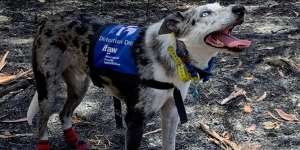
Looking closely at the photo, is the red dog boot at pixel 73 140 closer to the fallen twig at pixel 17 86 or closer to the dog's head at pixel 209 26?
the fallen twig at pixel 17 86

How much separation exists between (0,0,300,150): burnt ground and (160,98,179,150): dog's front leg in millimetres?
287

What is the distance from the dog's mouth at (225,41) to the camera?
172 inches

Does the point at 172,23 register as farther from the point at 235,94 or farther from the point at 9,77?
the point at 9,77

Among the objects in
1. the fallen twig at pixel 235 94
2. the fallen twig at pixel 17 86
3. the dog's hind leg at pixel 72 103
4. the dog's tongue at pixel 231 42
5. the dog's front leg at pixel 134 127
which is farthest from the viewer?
the fallen twig at pixel 17 86

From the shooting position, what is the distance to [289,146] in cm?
588

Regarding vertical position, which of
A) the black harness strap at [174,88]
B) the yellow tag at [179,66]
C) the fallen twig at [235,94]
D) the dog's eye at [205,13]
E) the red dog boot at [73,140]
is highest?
the dog's eye at [205,13]

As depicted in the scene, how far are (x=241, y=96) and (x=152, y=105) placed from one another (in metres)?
2.32

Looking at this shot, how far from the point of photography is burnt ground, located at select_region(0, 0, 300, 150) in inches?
239

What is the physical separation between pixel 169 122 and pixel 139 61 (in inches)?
30.0

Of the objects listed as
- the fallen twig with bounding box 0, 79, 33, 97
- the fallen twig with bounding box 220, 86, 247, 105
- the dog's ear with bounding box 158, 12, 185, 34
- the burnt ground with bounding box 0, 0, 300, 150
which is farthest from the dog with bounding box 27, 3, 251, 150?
the fallen twig with bounding box 220, 86, 247, 105

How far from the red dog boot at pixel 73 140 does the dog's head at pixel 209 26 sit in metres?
1.73

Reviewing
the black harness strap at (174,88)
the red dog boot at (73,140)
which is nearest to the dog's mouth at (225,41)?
the black harness strap at (174,88)

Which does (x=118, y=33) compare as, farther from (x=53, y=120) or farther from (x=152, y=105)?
(x=53, y=120)

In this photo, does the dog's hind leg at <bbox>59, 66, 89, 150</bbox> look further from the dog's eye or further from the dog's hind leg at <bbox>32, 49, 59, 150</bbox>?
the dog's eye
